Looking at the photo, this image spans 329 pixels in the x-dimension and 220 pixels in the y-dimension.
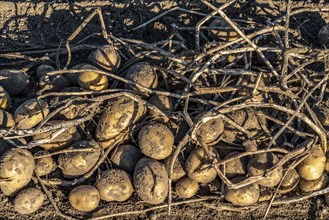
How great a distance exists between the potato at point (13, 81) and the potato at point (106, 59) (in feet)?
1.46

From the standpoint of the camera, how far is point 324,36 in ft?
9.38

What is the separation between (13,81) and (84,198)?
2.83 feet

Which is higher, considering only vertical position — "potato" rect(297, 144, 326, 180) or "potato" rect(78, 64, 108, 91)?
"potato" rect(78, 64, 108, 91)

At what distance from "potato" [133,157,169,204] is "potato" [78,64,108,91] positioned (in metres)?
0.52

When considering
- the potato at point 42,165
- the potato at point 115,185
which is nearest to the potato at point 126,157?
the potato at point 115,185

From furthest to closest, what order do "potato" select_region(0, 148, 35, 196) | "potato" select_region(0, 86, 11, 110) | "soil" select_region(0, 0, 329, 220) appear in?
"soil" select_region(0, 0, 329, 220), "potato" select_region(0, 86, 11, 110), "potato" select_region(0, 148, 35, 196)

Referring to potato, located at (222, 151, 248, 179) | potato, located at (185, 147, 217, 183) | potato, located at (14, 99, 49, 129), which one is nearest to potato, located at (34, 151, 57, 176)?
potato, located at (14, 99, 49, 129)

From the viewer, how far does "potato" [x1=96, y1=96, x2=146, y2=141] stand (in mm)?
2400

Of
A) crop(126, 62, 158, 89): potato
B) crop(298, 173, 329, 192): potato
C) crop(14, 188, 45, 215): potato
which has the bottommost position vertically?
crop(298, 173, 329, 192): potato

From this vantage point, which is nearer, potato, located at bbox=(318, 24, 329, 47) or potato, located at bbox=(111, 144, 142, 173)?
potato, located at bbox=(111, 144, 142, 173)

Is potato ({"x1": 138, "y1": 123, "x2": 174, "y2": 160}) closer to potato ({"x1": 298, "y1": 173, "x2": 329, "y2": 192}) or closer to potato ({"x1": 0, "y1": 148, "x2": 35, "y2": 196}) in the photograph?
potato ({"x1": 0, "y1": 148, "x2": 35, "y2": 196})

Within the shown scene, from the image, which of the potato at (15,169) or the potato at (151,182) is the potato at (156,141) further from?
the potato at (15,169)

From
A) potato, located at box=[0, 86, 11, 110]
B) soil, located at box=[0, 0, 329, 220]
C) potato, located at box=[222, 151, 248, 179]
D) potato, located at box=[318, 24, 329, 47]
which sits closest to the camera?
potato, located at box=[222, 151, 248, 179]

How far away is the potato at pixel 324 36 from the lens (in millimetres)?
2850
